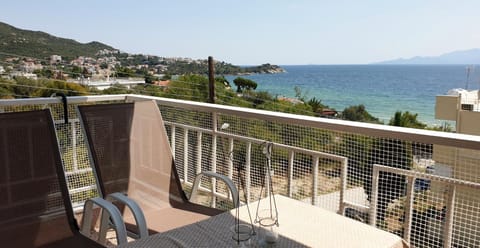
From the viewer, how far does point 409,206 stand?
2344mm

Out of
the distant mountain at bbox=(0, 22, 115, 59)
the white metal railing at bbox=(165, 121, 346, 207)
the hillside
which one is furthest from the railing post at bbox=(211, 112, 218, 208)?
the distant mountain at bbox=(0, 22, 115, 59)

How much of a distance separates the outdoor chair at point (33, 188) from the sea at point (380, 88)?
29271 mm

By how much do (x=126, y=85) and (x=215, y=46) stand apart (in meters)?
18.7

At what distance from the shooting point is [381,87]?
152ft

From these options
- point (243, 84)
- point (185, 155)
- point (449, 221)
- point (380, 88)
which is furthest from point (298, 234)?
point (380, 88)

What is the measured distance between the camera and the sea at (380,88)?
117ft

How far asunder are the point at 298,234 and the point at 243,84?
1314cm

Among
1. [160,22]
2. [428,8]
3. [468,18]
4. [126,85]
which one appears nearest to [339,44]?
[428,8]

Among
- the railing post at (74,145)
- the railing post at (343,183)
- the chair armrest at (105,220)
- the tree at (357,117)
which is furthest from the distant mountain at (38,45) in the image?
the tree at (357,117)

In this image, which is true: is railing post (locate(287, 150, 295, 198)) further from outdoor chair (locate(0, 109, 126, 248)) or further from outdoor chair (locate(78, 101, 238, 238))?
outdoor chair (locate(0, 109, 126, 248))

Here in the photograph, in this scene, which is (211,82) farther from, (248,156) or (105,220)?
(105,220)

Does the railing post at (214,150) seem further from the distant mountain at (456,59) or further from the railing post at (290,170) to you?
the distant mountain at (456,59)

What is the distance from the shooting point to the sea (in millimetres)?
35812

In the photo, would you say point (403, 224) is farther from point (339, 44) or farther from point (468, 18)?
point (339, 44)
